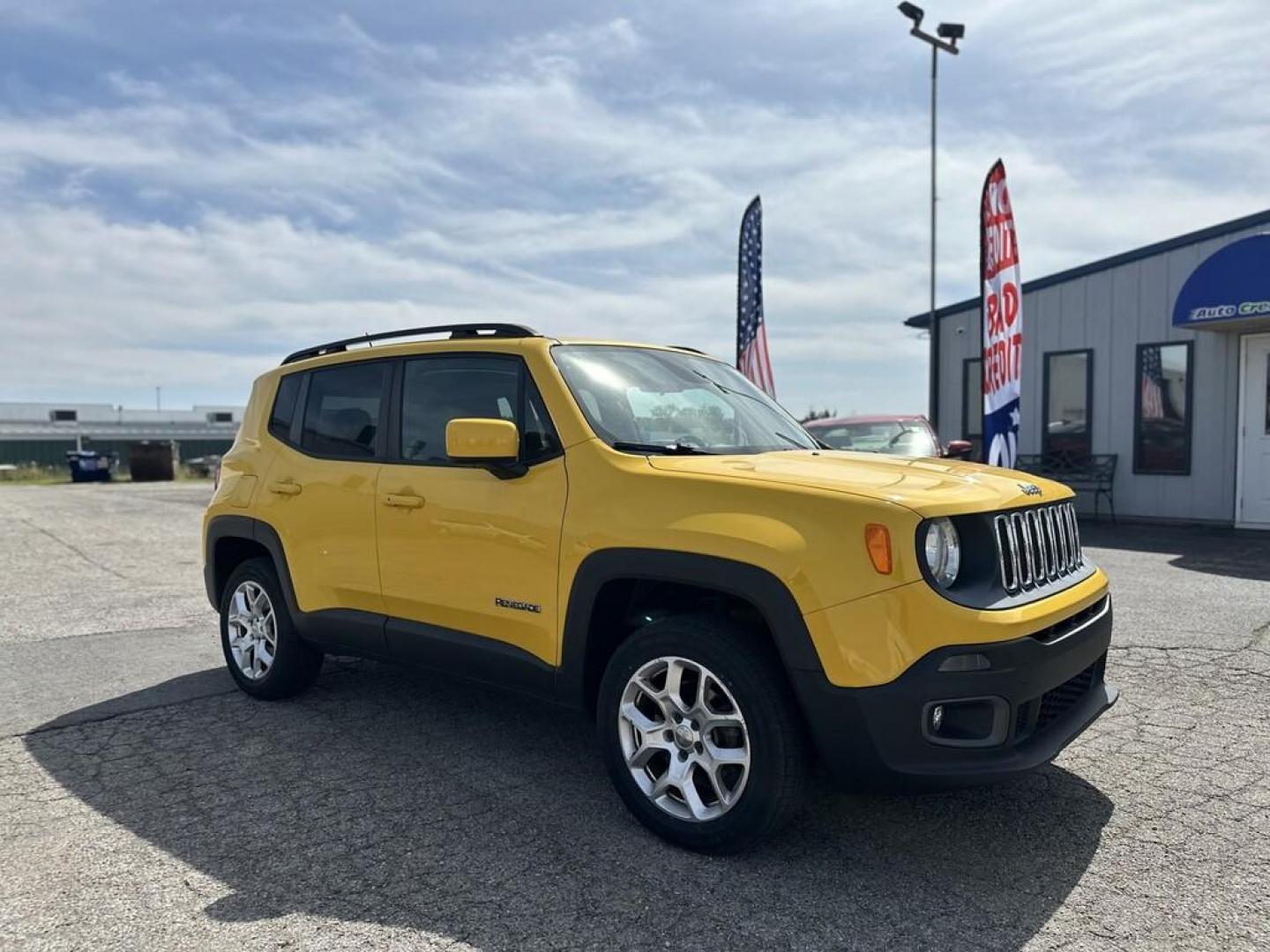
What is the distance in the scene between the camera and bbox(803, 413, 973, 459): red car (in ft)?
32.1

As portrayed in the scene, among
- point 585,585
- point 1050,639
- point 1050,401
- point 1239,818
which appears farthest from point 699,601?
point 1050,401

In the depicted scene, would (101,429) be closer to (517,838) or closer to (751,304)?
(751,304)

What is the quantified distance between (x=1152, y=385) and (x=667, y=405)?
11.8 m

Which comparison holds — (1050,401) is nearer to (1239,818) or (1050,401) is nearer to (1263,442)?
(1263,442)

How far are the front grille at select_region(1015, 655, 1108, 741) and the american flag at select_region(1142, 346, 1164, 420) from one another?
11.3m

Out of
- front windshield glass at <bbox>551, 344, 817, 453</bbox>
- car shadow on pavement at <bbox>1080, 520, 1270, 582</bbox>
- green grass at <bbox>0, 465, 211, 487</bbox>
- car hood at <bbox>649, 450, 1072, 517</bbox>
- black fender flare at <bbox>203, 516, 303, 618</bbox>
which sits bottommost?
green grass at <bbox>0, 465, 211, 487</bbox>

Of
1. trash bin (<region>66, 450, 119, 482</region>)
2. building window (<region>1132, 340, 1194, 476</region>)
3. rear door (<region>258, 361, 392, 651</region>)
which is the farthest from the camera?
trash bin (<region>66, 450, 119, 482</region>)

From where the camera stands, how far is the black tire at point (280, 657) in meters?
4.88

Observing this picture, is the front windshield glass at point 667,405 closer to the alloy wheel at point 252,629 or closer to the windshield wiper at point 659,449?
the windshield wiper at point 659,449

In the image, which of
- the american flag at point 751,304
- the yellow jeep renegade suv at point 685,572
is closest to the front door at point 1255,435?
the american flag at point 751,304

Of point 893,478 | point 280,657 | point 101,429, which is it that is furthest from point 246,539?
point 101,429

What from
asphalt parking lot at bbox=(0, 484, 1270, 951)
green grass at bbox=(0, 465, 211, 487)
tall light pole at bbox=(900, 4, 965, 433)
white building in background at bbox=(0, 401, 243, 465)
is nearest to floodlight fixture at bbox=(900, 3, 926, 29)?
tall light pole at bbox=(900, 4, 965, 433)

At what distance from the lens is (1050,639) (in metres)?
3.07

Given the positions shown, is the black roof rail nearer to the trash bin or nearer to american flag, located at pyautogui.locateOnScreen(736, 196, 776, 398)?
american flag, located at pyautogui.locateOnScreen(736, 196, 776, 398)
